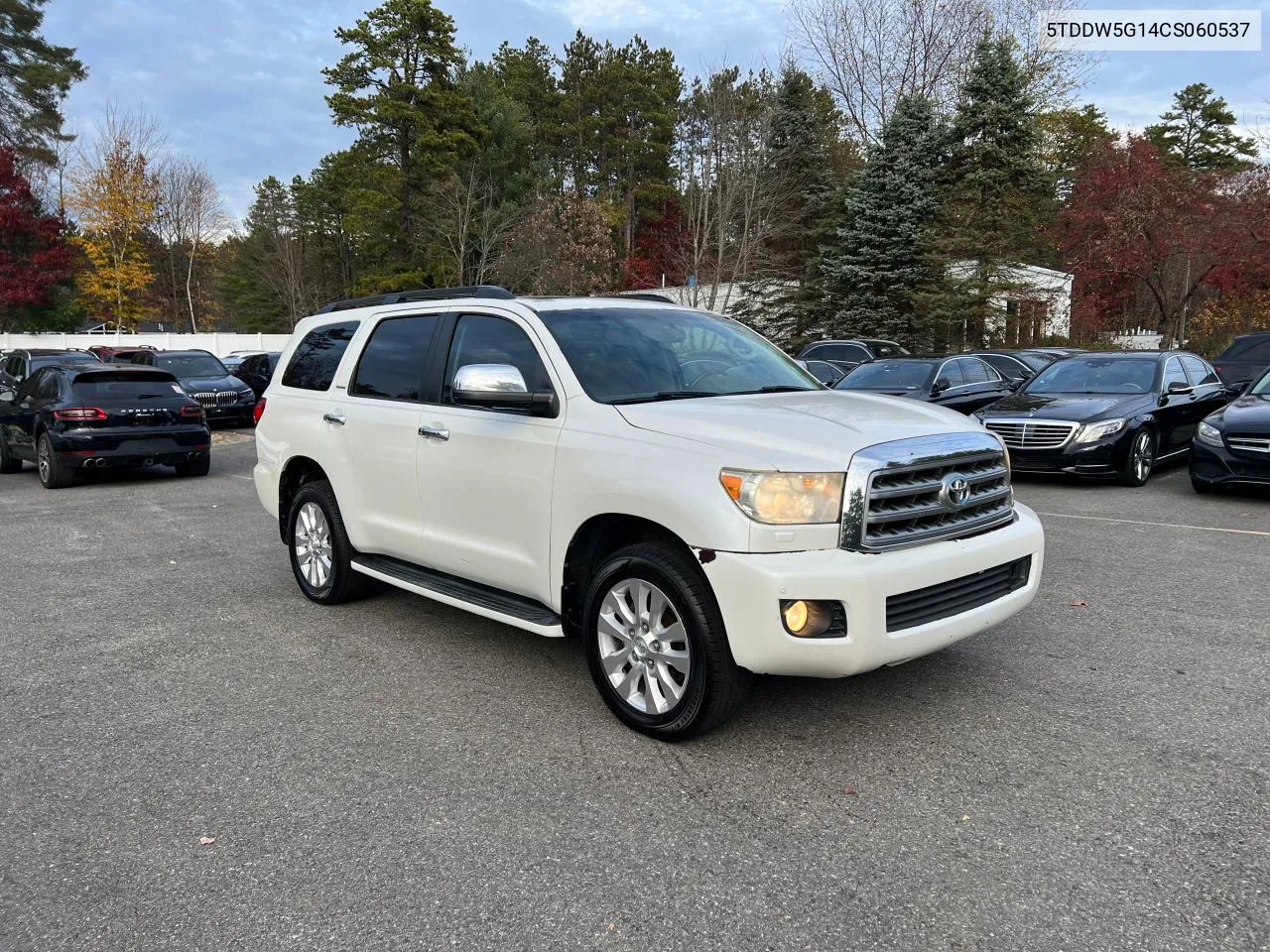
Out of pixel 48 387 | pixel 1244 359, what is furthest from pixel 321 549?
pixel 1244 359

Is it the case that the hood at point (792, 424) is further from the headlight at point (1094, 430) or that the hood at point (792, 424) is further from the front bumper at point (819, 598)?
the headlight at point (1094, 430)

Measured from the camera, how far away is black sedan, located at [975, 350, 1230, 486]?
9992mm

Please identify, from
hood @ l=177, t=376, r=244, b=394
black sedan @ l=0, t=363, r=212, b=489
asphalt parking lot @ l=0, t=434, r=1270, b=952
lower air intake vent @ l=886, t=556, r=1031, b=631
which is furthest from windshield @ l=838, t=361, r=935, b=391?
hood @ l=177, t=376, r=244, b=394

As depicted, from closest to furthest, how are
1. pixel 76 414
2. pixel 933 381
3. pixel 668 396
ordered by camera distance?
pixel 668 396 < pixel 76 414 < pixel 933 381

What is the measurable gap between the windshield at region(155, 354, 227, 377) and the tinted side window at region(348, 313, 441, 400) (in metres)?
15.3

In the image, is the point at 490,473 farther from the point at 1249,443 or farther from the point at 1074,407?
the point at 1074,407

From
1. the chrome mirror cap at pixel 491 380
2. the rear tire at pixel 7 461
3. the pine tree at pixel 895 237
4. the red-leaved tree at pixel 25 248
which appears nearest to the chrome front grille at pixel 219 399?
the rear tire at pixel 7 461

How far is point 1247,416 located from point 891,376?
5.26 metres

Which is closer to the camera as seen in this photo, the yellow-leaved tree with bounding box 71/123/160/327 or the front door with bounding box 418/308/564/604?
the front door with bounding box 418/308/564/604

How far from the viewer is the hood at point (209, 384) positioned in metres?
18.3

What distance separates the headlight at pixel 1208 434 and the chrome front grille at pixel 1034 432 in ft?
3.85

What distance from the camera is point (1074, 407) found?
1031cm

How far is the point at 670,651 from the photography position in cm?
360

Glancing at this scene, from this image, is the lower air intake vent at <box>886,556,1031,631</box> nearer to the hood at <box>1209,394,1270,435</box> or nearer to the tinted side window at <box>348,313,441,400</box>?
the tinted side window at <box>348,313,441,400</box>
